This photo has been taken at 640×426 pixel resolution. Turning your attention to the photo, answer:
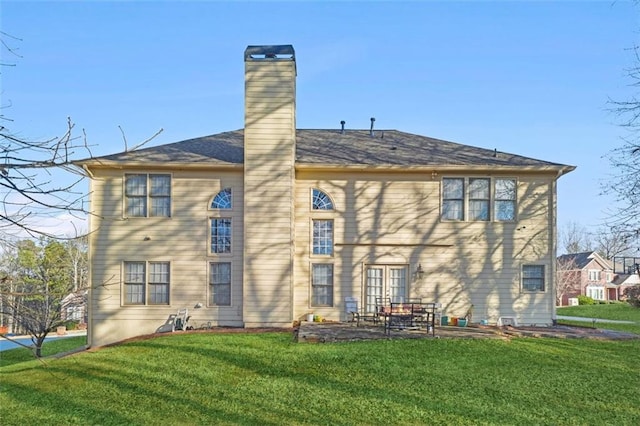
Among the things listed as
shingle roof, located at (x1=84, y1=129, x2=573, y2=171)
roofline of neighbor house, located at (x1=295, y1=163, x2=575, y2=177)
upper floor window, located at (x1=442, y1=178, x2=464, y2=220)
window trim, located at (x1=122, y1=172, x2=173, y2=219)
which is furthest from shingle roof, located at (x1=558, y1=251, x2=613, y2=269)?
window trim, located at (x1=122, y1=172, x2=173, y2=219)

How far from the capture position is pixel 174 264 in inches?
611

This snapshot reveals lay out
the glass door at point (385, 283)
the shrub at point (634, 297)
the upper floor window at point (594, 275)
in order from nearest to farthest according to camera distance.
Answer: the glass door at point (385, 283), the shrub at point (634, 297), the upper floor window at point (594, 275)

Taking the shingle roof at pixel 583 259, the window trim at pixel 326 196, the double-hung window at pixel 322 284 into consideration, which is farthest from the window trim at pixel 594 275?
the window trim at pixel 326 196

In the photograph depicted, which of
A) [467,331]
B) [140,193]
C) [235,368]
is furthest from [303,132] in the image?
[235,368]

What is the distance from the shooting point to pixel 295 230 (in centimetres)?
1603

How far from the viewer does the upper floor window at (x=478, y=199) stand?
16.2 meters

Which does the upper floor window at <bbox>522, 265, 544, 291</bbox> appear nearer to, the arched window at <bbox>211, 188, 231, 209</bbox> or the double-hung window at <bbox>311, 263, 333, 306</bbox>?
A: the double-hung window at <bbox>311, 263, 333, 306</bbox>

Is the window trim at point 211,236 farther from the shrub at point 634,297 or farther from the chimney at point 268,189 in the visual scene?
the shrub at point 634,297

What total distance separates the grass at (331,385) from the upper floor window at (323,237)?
14.2 feet

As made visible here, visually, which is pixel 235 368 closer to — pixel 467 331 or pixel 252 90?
pixel 467 331

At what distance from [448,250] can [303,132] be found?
23.9ft

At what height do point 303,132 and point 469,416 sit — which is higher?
point 303,132

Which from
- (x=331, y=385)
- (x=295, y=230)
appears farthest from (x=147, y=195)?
(x=331, y=385)

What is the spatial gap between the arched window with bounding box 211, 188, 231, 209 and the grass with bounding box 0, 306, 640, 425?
183 inches
